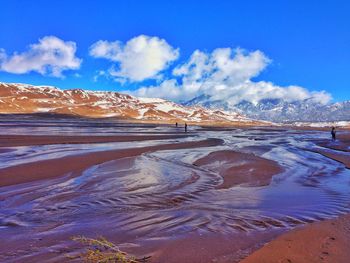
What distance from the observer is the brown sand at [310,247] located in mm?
6535

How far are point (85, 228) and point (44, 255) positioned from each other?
1.76m

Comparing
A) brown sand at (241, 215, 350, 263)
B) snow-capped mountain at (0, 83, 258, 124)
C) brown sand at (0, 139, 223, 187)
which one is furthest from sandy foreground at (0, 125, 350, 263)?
snow-capped mountain at (0, 83, 258, 124)

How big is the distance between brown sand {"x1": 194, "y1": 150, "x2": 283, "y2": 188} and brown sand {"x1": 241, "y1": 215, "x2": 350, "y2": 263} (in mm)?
5828

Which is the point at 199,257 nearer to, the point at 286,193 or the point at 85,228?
the point at 85,228

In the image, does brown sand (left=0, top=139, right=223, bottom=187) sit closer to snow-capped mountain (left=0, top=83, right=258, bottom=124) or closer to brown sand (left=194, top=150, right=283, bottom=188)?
brown sand (left=194, top=150, right=283, bottom=188)

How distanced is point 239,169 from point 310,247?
11.2 metres

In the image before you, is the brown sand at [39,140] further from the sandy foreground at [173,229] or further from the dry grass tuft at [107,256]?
the dry grass tuft at [107,256]

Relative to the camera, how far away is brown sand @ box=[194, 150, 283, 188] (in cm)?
1520

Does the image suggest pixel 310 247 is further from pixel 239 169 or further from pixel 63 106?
pixel 63 106

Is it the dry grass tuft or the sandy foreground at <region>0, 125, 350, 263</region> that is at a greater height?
the dry grass tuft

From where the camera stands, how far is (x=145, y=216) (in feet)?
30.4

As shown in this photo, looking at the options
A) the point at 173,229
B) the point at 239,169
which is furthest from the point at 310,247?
the point at 239,169

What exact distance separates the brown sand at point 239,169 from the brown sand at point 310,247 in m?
5.83

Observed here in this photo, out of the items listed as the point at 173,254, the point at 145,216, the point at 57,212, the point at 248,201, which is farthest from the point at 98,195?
the point at 173,254
